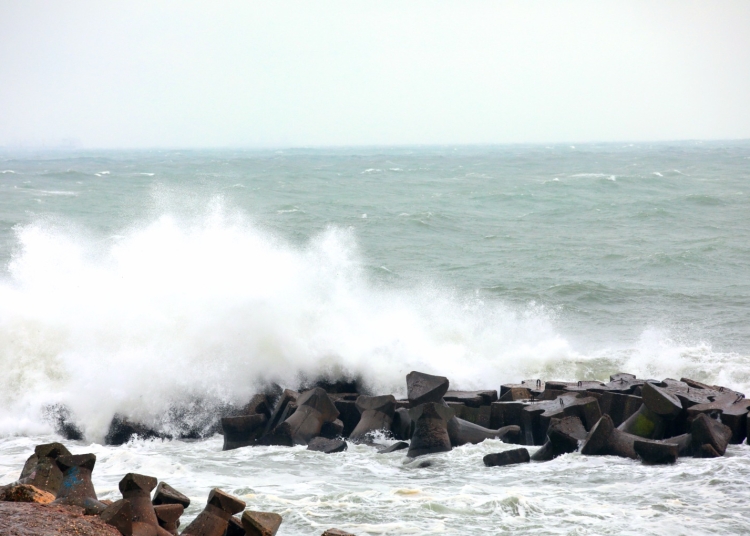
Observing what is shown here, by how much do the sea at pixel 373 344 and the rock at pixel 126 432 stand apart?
0.36 feet

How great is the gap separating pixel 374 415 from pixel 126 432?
2835mm

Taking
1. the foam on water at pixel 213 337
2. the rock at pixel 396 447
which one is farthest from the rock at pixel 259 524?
the foam on water at pixel 213 337

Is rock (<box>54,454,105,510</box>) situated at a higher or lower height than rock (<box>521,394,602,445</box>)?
higher

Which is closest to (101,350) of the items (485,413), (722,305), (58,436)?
(58,436)

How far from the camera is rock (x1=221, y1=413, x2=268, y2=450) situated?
8734mm

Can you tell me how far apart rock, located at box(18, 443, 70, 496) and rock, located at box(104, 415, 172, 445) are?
2.74m

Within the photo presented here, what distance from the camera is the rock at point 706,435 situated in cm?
761

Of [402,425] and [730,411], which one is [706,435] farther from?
[402,425]

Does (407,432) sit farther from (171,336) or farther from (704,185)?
(704,185)

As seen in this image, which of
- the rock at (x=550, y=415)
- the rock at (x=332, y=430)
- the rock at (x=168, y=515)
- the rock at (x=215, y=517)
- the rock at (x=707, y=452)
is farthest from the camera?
the rock at (x=332, y=430)

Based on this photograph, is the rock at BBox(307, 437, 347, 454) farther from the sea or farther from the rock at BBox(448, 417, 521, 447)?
the rock at BBox(448, 417, 521, 447)

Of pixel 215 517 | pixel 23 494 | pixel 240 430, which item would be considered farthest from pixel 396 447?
pixel 23 494

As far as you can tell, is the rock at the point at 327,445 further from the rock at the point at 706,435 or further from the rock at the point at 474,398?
the rock at the point at 706,435

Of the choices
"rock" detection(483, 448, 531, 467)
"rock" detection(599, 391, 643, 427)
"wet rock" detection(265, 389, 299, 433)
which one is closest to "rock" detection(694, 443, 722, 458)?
"rock" detection(599, 391, 643, 427)
